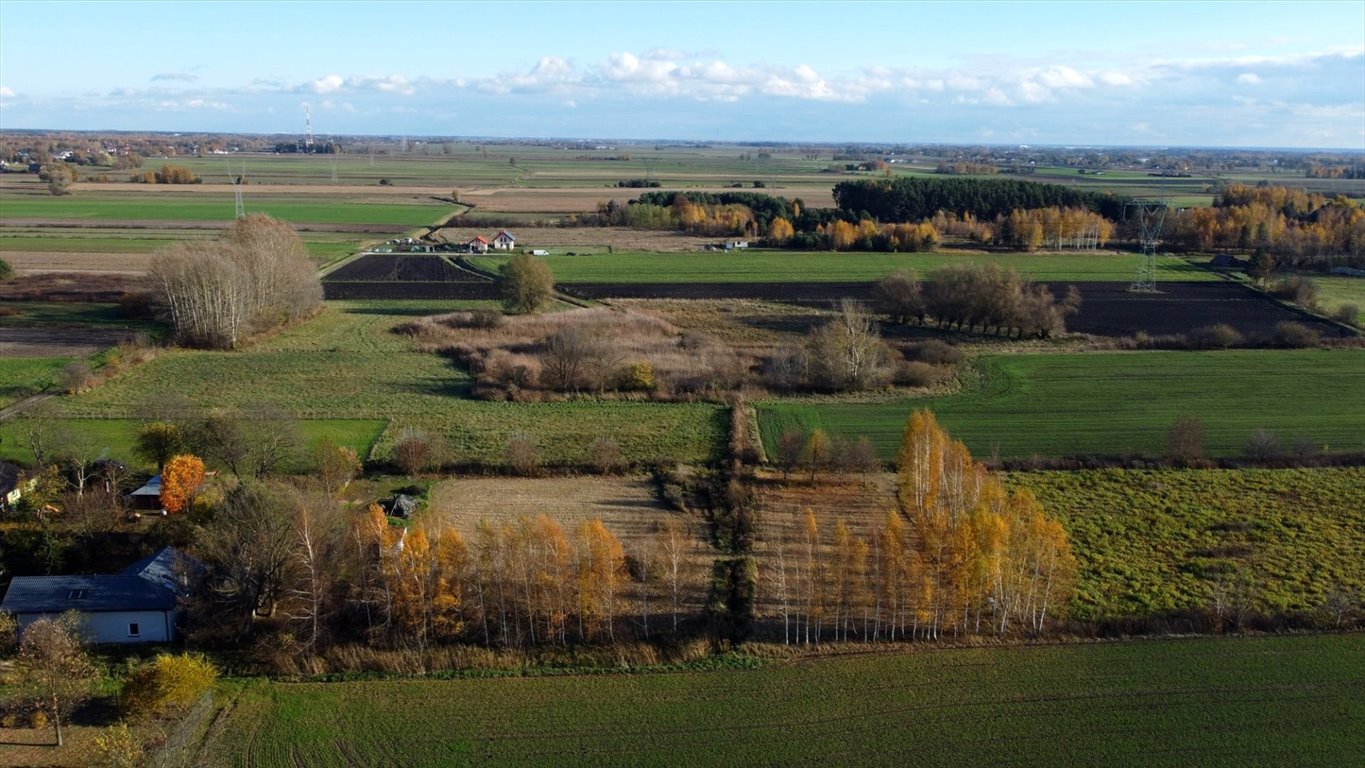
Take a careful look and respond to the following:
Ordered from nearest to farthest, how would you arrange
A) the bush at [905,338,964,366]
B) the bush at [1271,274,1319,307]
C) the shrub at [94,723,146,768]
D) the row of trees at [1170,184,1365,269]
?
the shrub at [94,723,146,768]
the bush at [905,338,964,366]
the bush at [1271,274,1319,307]
the row of trees at [1170,184,1365,269]

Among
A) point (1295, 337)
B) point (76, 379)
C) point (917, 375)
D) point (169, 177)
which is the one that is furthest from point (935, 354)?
point (169, 177)

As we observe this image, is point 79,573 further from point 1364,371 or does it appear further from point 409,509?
point 1364,371

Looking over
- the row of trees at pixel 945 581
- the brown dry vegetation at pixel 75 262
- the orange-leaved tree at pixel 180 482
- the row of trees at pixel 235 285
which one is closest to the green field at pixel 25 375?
the row of trees at pixel 235 285

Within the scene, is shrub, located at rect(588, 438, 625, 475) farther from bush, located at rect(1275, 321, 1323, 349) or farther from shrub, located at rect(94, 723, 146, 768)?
bush, located at rect(1275, 321, 1323, 349)

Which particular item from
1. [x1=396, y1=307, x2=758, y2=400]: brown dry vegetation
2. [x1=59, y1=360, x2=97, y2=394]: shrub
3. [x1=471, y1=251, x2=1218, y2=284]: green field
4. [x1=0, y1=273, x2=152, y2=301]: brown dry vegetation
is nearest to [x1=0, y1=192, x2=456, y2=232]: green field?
[x1=471, y1=251, x2=1218, y2=284]: green field

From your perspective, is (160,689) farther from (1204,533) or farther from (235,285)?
(235,285)

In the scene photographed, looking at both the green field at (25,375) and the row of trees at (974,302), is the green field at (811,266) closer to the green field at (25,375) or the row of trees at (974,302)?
the row of trees at (974,302)
